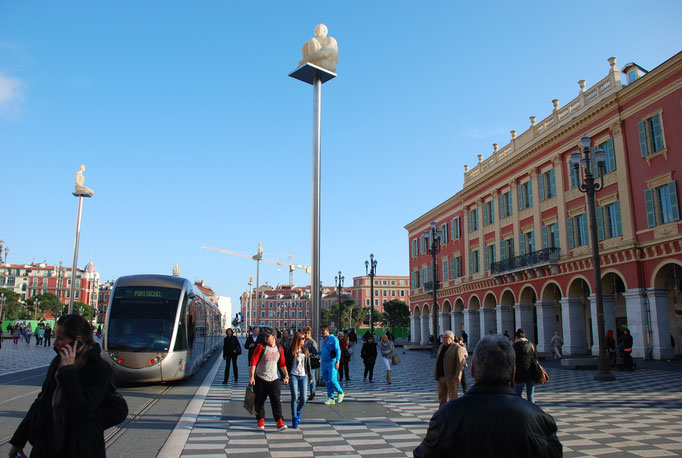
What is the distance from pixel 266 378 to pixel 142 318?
6.79 metres

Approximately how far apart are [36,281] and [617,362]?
128 metres

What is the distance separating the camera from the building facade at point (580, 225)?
2398 cm

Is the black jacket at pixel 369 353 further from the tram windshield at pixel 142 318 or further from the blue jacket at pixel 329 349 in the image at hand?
the tram windshield at pixel 142 318

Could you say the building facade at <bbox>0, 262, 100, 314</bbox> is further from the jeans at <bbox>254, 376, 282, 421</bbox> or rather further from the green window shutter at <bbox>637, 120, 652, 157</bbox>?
the jeans at <bbox>254, 376, 282, 421</bbox>

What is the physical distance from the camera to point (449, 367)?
30.1ft

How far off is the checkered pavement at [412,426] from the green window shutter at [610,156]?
1550cm

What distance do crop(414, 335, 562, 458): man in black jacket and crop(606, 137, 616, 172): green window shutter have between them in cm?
2828

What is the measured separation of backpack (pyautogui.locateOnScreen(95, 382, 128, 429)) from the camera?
3266mm

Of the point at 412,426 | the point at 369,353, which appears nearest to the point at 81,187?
the point at 369,353

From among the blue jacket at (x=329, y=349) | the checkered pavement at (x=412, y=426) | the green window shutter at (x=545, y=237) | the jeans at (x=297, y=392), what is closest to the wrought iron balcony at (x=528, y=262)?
the green window shutter at (x=545, y=237)

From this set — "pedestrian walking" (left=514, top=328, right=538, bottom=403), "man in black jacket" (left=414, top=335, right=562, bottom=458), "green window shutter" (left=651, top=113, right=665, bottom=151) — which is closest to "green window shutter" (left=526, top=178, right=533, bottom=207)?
"green window shutter" (left=651, top=113, right=665, bottom=151)

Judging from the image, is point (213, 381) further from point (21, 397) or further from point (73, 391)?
point (73, 391)

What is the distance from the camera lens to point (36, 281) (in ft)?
394

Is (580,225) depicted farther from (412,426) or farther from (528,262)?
(412,426)
